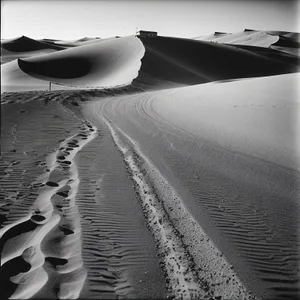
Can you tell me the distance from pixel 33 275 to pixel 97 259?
0.70m

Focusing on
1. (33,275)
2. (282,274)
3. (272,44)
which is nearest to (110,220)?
(33,275)

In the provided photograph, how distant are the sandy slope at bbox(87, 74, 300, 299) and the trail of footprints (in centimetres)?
143

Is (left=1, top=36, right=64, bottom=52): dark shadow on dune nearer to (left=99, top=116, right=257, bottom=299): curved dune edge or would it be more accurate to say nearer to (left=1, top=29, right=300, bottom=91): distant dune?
(left=1, top=29, right=300, bottom=91): distant dune

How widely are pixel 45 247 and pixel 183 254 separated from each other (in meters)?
1.66

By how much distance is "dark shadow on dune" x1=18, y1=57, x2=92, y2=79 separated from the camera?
3095 cm

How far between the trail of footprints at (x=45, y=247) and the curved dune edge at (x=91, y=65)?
21.1 m

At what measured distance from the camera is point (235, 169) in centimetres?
653

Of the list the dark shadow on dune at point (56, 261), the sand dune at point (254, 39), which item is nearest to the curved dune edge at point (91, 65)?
the dark shadow on dune at point (56, 261)

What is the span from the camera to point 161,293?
10.4ft

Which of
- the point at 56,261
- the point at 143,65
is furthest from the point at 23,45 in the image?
the point at 56,261

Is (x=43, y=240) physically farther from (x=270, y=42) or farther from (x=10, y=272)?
(x=270, y=42)

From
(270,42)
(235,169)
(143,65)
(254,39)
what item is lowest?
(235,169)

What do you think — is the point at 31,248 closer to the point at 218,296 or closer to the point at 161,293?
the point at 161,293

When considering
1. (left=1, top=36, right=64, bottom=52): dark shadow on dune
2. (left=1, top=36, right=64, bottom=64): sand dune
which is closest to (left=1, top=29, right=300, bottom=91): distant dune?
(left=1, top=36, right=64, bottom=64): sand dune
